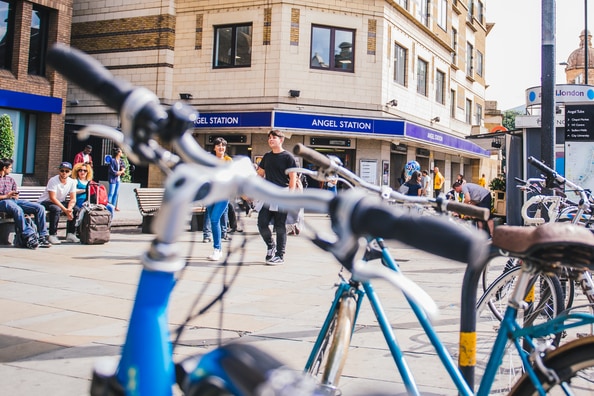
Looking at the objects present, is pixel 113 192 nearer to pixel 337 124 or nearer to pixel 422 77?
pixel 337 124

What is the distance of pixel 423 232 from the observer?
3.71ft

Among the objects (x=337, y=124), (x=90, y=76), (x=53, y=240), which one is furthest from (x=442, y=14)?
(x=90, y=76)

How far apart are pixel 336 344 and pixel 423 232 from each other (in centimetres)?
131

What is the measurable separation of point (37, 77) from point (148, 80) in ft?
13.3

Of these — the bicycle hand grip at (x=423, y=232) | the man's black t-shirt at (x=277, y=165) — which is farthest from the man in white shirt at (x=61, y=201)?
the bicycle hand grip at (x=423, y=232)

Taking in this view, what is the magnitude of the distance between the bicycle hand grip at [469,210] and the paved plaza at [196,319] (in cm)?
74

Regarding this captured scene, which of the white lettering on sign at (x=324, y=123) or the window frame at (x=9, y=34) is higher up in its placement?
the window frame at (x=9, y=34)

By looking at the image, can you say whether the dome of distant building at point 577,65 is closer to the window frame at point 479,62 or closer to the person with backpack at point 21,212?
the window frame at point 479,62

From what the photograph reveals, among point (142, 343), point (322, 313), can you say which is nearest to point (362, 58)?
point (322, 313)

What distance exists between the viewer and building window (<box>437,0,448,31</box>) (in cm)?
2808

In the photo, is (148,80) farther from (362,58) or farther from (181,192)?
(181,192)

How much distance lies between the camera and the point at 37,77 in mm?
20406

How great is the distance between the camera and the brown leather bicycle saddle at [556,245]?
5.57 feet

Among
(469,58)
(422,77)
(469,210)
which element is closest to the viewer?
(469,210)
